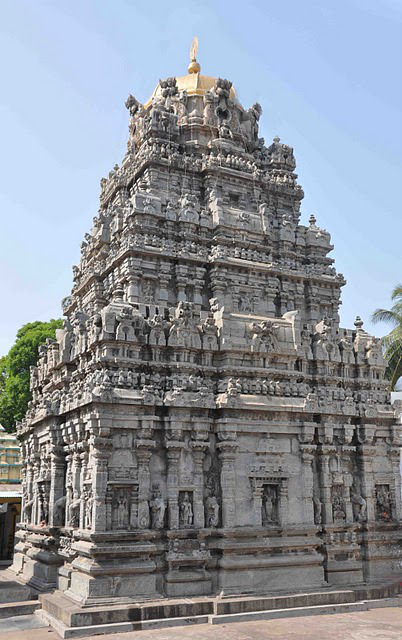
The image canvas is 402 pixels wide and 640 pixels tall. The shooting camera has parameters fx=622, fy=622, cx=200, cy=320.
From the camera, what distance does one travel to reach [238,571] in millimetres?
15336

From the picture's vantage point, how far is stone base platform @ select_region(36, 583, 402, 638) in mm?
13086

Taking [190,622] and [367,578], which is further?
[367,578]

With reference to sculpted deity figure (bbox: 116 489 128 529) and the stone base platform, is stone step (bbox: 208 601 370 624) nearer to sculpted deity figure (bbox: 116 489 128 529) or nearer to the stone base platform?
the stone base platform

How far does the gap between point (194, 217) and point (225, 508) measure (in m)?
9.03

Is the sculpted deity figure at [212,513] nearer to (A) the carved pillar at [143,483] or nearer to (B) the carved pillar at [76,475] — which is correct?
(A) the carved pillar at [143,483]

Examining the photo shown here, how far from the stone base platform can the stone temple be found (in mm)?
467

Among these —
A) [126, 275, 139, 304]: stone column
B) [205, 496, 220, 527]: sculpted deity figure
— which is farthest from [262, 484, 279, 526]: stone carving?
[126, 275, 139, 304]: stone column

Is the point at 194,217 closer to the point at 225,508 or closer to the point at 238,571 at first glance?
the point at 225,508

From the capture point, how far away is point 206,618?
1397 centimetres

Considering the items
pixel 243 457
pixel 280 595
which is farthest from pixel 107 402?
pixel 280 595

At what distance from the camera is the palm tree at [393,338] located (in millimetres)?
34031

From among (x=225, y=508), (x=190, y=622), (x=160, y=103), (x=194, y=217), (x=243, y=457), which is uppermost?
(x=160, y=103)

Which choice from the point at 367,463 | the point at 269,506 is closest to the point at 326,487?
the point at 367,463

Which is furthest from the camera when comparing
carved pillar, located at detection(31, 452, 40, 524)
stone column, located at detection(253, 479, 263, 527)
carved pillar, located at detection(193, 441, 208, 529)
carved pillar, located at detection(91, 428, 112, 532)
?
carved pillar, located at detection(31, 452, 40, 524)
